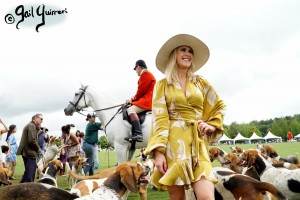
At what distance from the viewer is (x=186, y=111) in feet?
12.1

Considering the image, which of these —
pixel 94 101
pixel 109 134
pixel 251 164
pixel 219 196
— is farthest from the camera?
pixel 94 101

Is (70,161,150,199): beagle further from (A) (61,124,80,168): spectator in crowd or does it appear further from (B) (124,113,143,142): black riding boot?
(A) (61,124,80,168): spectator in crowd

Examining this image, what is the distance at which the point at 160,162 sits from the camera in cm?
357

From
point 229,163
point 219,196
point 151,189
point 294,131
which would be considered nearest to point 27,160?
point 151,189

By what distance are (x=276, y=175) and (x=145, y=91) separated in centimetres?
384

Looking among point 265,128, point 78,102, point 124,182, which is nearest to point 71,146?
point 78,102

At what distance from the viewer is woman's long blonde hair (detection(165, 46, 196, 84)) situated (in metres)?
3.75

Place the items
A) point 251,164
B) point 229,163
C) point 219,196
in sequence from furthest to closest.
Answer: point 229,163 → point 251,164 → point 219,196

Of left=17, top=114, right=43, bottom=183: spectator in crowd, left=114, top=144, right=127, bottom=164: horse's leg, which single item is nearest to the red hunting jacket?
left=114, top=144, right=127, bottom=164: horse's leg

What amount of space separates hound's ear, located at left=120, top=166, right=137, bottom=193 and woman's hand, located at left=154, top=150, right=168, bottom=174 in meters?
1.08

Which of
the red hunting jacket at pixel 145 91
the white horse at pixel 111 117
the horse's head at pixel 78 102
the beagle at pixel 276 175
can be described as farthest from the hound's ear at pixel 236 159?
the horse's head at pixel 78 102

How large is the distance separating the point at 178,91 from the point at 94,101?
6.99 m

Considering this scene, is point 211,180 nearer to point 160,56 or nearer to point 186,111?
point 186,111

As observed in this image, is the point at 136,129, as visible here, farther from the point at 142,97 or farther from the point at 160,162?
the point at 160,162
